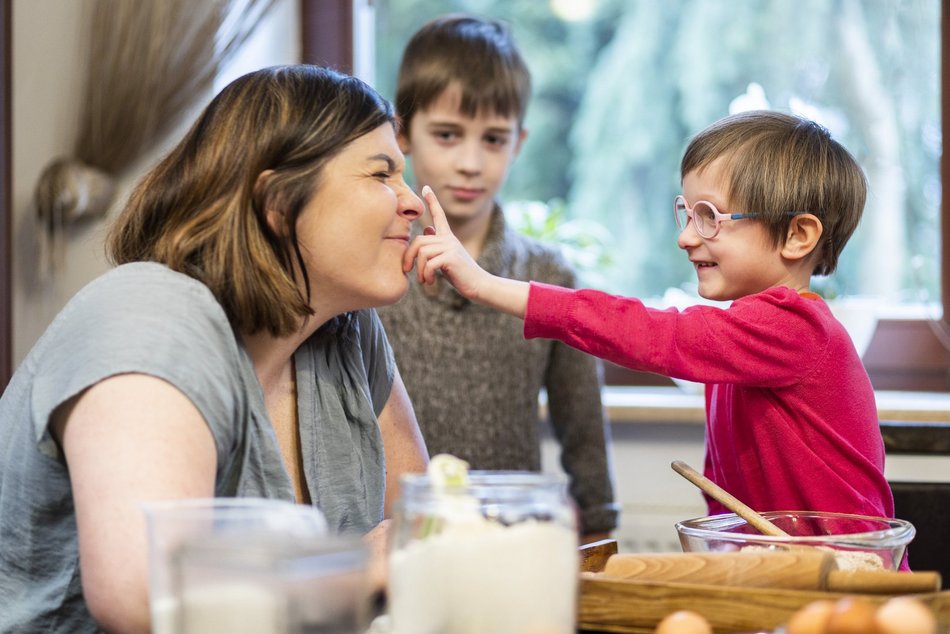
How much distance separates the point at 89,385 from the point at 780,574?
611mm

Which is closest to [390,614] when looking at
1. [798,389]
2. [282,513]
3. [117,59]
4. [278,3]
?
[282,513]

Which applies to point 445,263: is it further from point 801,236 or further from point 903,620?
point 903,620

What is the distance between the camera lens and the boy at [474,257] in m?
2.03

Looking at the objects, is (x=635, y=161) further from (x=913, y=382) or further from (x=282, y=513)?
(x=282, y=513)

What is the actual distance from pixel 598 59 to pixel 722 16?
32 centimetres

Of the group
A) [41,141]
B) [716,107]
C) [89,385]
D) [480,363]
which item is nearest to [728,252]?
[480,363]

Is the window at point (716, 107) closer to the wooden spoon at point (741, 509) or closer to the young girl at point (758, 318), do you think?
the young girl at point (758, 318)

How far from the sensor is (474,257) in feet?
6.80

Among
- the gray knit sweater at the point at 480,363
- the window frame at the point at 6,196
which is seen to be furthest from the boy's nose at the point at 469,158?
the window frame at the point at 6,196

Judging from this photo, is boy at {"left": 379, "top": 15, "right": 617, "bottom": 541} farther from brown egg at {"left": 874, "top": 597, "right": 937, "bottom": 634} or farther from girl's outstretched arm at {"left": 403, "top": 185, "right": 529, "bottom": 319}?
brown egg at {"left": 874, "top": 597, "right": 937, "bottom": 634}

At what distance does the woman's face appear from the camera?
4.15 ft

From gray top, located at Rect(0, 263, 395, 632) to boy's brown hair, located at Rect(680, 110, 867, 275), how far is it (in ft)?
2.21

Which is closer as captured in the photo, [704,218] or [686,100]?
[704,218]

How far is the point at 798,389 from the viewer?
1.35 m
